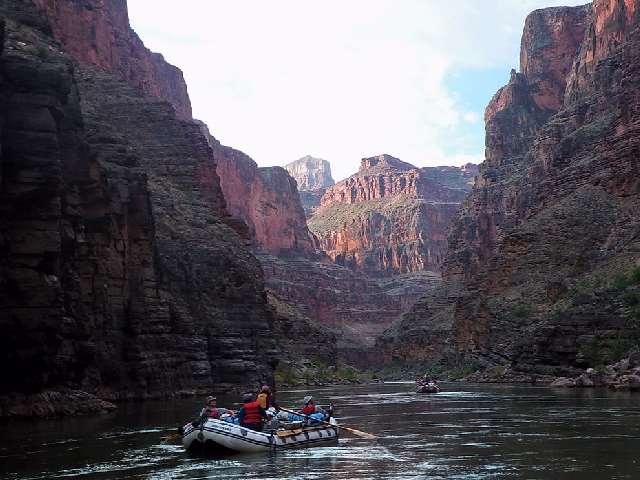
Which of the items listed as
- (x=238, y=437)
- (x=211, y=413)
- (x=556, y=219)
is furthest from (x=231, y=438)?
(x=556, y=219)

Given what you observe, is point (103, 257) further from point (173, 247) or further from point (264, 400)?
point (264, 400)

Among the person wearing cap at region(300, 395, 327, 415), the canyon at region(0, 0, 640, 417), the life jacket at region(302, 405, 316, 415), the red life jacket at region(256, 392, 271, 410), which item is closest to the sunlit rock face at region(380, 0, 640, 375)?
the canyon at region(0, 0, 640, 417)

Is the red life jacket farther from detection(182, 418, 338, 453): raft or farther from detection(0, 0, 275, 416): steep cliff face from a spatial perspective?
detection(0, 0, 275, 416): steep cliff face

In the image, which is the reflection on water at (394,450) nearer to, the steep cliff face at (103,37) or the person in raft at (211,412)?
the person in raft at (211,412)

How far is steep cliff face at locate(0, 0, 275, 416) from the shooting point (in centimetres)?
4069

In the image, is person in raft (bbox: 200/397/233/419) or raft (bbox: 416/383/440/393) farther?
raft (bbox: 416/383/440/393)

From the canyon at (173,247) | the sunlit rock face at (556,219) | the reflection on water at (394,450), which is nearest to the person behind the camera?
the reflection on water at (394,450)

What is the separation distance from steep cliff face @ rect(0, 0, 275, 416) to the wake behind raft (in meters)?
16.0

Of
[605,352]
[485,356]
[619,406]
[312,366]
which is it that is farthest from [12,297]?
[312,366]

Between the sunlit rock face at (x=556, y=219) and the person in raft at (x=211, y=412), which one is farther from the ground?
the sunlit rock face at (x=556, y=219)

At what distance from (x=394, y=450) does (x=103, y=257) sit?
31986 millimetres

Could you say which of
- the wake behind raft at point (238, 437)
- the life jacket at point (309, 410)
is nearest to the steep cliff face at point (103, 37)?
the life jacket at point (309, 410)

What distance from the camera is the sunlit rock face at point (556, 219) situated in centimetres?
6925

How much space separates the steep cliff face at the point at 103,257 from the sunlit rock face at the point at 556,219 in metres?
26.2
